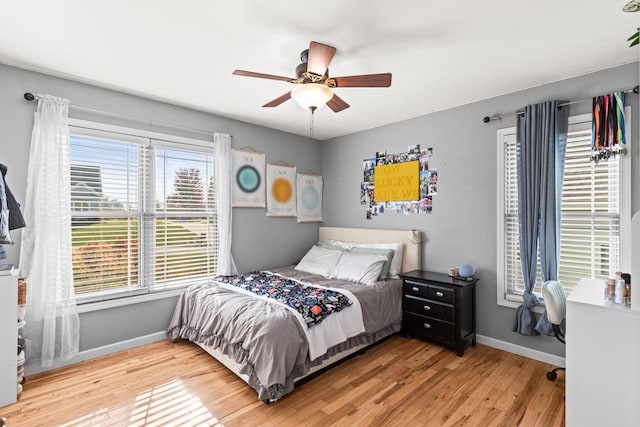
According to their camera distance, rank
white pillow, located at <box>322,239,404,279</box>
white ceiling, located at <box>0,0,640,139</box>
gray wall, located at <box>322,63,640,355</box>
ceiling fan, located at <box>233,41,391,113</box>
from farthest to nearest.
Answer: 1. white pillow, located at <box>322,239,404,279</box>
2. gray wall, located at <box>322,63,640,355</box>
3. ceiling fan, located at <box>233,41,391,113</box>
4. white ceiling, located at <box>0,0,640,139</box>

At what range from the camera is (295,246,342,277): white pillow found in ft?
12.3

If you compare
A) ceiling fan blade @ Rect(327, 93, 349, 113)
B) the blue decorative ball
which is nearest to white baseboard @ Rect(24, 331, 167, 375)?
ceiling fan blade @ Rect(327, 93, 349, 113)

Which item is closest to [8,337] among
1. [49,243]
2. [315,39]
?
[49,243]

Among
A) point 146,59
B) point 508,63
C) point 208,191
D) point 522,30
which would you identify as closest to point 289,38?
point 146,59

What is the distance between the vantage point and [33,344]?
8.42ft

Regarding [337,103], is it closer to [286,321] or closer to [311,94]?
[311,94]

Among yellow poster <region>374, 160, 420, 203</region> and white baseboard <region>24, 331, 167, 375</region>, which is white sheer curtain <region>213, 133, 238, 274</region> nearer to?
white baseboard <region>24, 331, 167, 375</region>

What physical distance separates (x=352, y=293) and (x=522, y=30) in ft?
7.86

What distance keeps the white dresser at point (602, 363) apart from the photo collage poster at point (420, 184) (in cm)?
199

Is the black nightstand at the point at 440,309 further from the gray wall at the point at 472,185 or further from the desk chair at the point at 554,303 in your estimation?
the desk chair at the point at 554,303

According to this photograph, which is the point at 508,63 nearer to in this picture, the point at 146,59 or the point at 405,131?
the point at 405,131

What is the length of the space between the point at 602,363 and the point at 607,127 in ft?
6.10

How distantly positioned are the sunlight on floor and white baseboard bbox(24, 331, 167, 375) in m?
0.89

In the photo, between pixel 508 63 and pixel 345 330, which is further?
pixel 345 330
